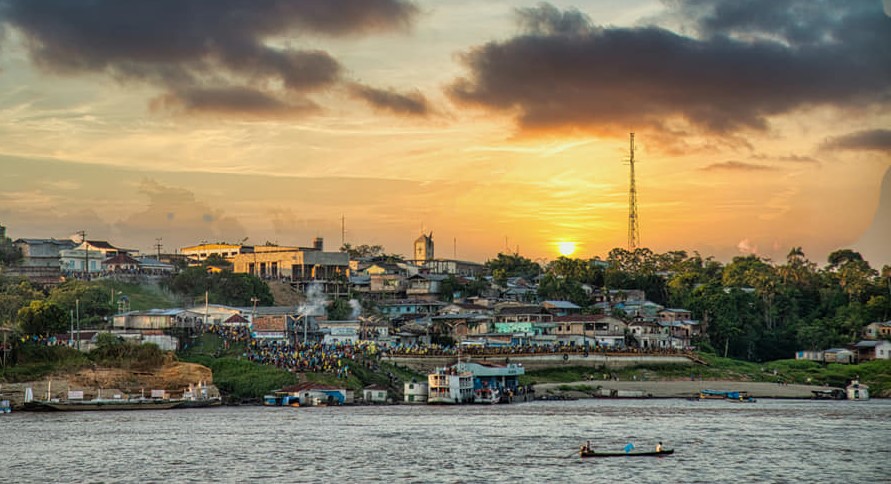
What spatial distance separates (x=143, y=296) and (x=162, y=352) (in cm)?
4772

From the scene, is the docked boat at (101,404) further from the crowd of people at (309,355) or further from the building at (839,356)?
the building at (839,356)

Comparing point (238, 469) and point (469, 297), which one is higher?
point (469, 297)

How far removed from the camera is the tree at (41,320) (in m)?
114

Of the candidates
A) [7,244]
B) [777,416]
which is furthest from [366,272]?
[777,416]

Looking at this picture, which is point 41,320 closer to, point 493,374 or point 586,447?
point 493,374

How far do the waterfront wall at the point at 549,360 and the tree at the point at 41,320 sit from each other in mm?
36511

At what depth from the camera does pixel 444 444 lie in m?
73.3

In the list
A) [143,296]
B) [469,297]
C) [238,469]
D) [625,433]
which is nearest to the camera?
[238,469]

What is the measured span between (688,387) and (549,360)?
1640 centimetres

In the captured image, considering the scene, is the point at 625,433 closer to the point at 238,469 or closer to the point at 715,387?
the point at 238,469

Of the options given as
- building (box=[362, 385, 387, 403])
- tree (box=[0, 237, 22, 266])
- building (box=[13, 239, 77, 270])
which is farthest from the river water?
building (box=[13, 239, 77, 270])

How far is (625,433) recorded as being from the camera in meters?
79.8

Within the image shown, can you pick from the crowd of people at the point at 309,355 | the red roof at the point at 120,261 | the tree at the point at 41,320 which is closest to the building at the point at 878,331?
the crowd of people at the point at 309,355

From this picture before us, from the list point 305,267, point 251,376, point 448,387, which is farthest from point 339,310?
point 448,387
